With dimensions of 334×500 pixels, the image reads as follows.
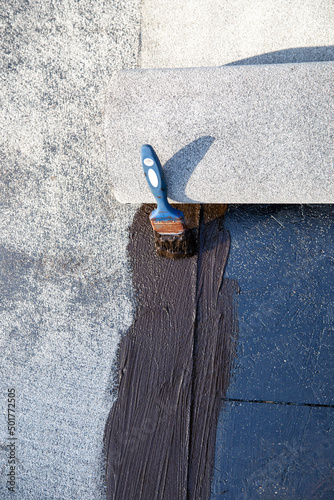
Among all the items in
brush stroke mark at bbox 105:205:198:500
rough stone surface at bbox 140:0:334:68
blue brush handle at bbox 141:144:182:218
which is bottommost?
brush stroke mark at bbox 105:205:198:500

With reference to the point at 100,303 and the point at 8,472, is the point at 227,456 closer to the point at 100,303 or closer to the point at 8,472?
the point at 100,303

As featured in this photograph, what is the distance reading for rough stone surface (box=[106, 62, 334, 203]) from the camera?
4.88 feet

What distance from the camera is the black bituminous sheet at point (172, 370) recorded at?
1.76 meters

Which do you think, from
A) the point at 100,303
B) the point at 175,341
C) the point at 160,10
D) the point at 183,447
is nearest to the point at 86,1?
the point at 160,10

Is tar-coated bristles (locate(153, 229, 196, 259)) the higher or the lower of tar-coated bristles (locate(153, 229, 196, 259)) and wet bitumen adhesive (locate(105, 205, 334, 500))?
the higher

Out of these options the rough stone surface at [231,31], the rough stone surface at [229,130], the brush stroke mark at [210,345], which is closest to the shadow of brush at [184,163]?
the rough stone surface at [229,130]

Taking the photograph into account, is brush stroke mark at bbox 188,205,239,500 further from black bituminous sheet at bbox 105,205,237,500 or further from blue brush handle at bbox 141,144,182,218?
blue brush handle at bbox 141,144,182,218

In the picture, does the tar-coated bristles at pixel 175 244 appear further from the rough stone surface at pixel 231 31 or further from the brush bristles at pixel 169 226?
the rough stone surface at pixel 231 31

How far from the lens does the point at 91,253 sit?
1.83m

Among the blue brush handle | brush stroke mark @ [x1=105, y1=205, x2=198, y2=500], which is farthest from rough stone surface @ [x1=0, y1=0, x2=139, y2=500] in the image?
the blue brush handle

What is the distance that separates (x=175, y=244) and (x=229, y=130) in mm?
617

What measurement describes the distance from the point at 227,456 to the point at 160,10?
2380 millimetres

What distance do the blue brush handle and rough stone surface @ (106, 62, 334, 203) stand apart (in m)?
0.10

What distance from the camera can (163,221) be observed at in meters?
1.60
